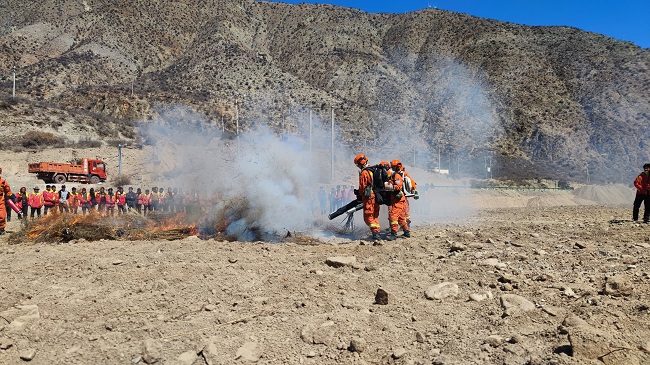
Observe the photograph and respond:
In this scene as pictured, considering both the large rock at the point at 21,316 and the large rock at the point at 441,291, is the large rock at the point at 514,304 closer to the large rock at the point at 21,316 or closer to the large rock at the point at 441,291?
the large rock at the point at 441,291

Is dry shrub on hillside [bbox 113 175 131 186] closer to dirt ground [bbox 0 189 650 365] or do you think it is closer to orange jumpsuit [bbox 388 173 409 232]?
dirt ground [bbox 0 189 650 365]

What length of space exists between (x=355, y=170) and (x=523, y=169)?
2858 cm

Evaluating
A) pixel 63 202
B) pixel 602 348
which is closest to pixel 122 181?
pixel 63 202

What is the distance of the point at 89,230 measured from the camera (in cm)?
A: 812

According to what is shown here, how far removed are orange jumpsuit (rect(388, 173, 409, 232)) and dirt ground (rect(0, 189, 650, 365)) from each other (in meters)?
1.81

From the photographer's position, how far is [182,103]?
49031mm

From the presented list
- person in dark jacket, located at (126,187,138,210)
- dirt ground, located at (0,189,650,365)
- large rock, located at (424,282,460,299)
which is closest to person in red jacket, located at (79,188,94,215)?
person in dark jacket, located at (126,187,138,210)

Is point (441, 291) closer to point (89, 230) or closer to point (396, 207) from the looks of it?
point (396, 207)

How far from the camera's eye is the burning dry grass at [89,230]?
7926 mm

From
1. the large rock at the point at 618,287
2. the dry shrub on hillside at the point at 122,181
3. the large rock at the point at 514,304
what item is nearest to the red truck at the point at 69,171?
the dry shrub on hillside at the point at 122,181

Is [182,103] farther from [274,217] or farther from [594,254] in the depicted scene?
[594,254]

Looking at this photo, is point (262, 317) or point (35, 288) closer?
point (262, 317)

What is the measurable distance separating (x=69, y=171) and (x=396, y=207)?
23.9 m

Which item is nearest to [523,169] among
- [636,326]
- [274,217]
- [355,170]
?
[355,170]
